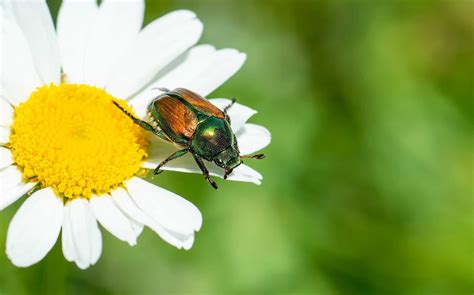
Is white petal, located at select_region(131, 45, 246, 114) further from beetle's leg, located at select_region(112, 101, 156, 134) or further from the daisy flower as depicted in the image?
beetle's leg, located at select_region(112, 101, 156, 134)

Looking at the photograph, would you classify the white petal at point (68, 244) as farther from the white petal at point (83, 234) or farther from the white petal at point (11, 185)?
the white petal at point (11, 185)

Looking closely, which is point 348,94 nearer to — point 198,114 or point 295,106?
point 295,106

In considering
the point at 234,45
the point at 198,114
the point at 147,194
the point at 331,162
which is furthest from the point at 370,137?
the point at 147,194

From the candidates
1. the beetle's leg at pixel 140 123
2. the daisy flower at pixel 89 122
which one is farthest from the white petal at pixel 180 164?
the beetle's leg at pixel 140 123

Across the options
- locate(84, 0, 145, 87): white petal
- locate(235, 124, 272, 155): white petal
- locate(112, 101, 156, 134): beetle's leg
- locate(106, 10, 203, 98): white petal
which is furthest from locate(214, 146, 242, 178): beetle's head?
locate(84, 0, 145, 87): white petal

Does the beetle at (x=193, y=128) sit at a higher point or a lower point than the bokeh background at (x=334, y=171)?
lower

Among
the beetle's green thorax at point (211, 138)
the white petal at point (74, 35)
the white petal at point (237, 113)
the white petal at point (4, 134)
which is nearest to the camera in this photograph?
the white petal at point (4, 134)
